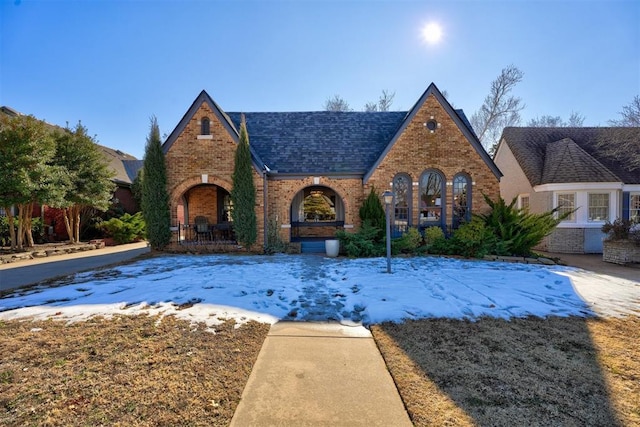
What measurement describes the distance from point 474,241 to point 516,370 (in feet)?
25.9

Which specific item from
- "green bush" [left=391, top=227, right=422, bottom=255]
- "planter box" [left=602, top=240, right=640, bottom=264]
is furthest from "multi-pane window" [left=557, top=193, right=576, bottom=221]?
"green bush" [left=391, top=227, right=422, bottom=255]

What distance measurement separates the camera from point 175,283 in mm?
6695

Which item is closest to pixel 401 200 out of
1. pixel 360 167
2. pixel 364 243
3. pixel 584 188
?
pixel 360 167

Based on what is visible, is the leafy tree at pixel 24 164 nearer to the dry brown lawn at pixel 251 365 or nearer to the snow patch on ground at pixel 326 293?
the snow patch on ground at pixel 326 293

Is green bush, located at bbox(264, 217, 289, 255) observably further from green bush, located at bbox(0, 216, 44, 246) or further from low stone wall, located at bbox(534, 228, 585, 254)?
low stone wall, located at bbox(534, 228, 585, 254)

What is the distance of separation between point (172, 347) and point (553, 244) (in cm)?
1596

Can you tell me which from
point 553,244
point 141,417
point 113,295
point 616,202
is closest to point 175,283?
point 113,295

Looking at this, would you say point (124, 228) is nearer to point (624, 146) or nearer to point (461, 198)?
point (461, 198)

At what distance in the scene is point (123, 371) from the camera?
312cm

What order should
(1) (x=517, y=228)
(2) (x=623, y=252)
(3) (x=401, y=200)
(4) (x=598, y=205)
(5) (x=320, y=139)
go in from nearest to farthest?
(2) (x=623, y=252)
(1) (x=517, y=228)
(3) (x=401, y=200)
(4) (x=598, y=205)
(5) (x=320, y=139)

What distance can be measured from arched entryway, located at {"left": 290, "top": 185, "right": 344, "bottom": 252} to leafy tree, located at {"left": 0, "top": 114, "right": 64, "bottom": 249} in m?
10.0

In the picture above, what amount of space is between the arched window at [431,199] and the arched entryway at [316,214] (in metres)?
3.89

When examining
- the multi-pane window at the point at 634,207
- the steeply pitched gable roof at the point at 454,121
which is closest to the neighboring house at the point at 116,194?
the steeply pitched gable roof at the point at 454,121

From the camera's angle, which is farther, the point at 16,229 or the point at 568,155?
the point at 16,229
